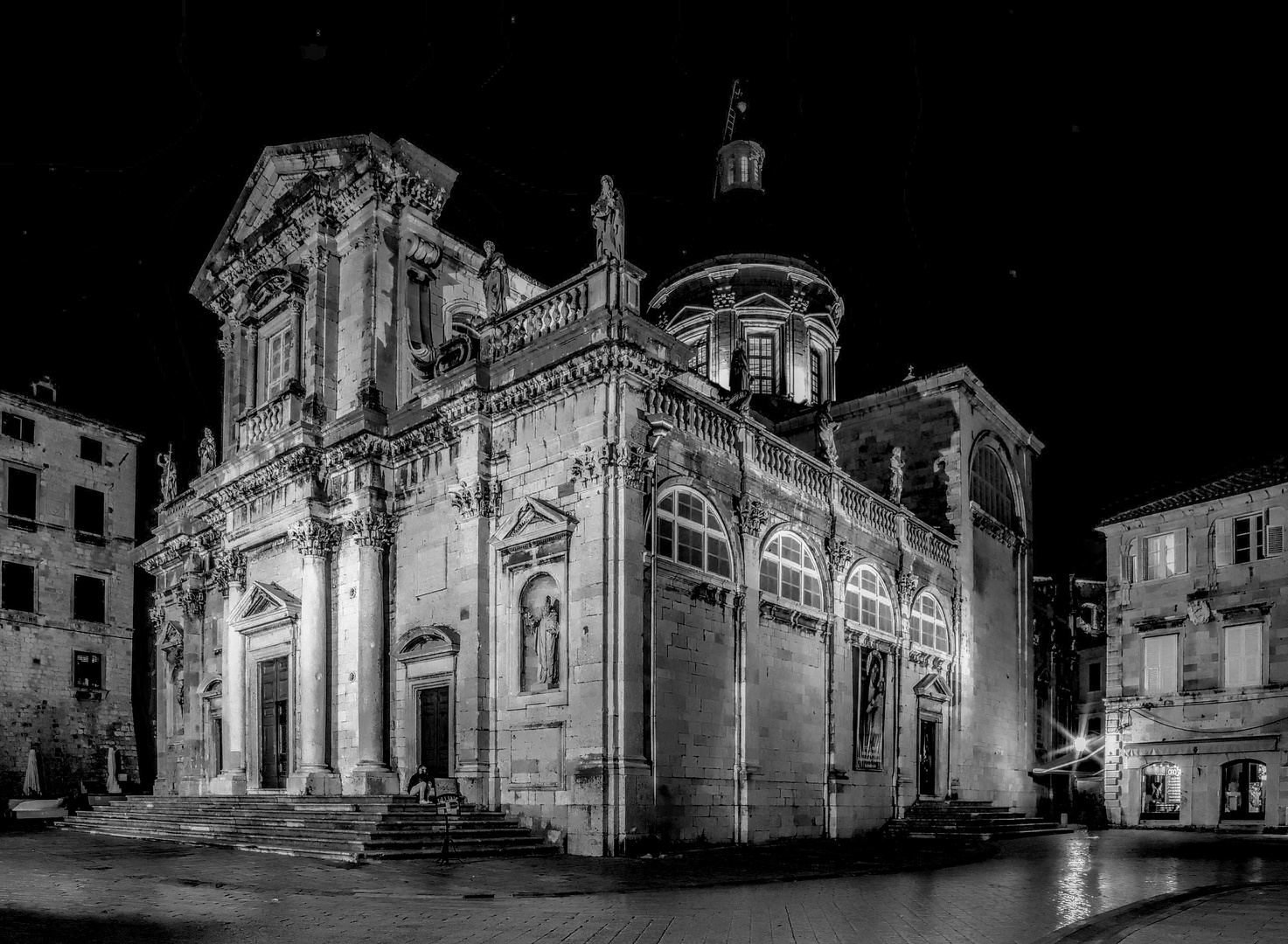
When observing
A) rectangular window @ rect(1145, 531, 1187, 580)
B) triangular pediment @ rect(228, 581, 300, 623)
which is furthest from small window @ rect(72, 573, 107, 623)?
rectangular window @ rect(1145, 531, 1187, 580)

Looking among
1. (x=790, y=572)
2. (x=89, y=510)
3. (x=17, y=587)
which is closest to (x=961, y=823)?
(x=790, y=572)

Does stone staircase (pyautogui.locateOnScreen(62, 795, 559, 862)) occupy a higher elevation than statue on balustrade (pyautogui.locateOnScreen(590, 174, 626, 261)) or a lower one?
lower

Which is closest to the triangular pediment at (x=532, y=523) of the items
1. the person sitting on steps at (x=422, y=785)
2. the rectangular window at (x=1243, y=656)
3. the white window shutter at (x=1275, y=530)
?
the person sitting on steps at (x=422, y=785)

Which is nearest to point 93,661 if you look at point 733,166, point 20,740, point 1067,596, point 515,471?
point 20,740

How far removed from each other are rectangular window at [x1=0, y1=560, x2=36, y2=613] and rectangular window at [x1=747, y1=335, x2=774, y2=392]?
91.3 ft

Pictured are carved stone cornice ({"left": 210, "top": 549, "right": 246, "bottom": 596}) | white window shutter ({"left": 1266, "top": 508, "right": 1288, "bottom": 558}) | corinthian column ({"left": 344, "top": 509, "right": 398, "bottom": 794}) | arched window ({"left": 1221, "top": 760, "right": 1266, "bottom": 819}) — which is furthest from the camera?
white window shutter ({"left": 1266, "top": 508, "right": 1288, "bottom": 558})

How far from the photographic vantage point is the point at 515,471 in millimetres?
21703

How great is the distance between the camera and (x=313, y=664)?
25078mm

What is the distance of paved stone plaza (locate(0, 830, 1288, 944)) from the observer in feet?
34.3

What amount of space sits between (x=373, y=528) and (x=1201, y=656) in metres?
26.1

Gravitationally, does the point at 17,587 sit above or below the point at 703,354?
below

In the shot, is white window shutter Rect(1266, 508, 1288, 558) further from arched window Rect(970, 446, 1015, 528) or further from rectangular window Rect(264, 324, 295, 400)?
rectangular window Rect(264, 324, 295, 400)

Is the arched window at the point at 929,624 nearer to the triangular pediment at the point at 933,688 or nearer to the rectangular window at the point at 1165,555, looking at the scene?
the triangular pediment at the point at 933,688

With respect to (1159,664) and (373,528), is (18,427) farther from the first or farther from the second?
(1159,664)
